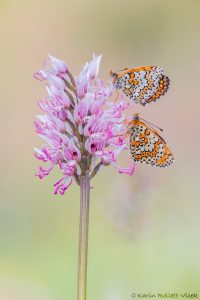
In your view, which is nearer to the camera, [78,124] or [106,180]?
[78,124]

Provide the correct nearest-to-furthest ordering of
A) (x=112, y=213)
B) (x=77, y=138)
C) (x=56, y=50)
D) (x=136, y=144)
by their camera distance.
Result: 1. (x=77, y=138)
2. (x=136, y=144)
3. (x=112, y=213)
4. (x=56, y=50)

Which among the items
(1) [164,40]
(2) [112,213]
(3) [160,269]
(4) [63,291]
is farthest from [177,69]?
(4) [63,291]

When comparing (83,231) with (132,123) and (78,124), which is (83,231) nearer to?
(78,124)

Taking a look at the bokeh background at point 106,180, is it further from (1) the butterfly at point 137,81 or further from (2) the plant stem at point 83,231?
(2) the plant stem at point 83,231

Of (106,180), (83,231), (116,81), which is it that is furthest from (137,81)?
(83,231)

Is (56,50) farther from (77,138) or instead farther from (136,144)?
(77,138)
